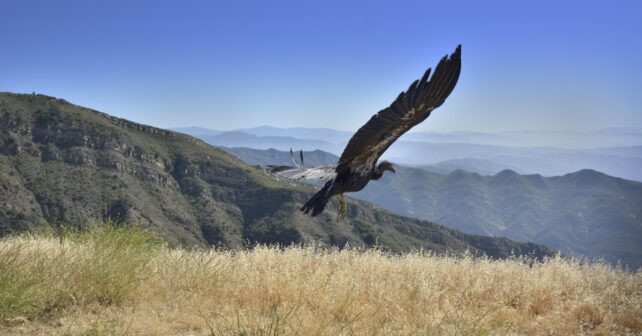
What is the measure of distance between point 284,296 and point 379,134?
2532mm

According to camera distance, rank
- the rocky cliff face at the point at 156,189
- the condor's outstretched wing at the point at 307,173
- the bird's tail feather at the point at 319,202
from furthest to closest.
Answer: the rocky cliff face at the point at 156,189 < the condor's outstretched wing at the point at 307,173 < the bird's tail feather at the point at 319,202

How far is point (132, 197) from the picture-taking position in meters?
76.6

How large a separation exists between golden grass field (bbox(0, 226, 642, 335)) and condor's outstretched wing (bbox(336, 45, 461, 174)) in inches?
62.3

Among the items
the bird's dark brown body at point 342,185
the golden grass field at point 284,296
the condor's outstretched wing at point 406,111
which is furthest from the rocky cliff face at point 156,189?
the condor's outstretched wing at point 406,111

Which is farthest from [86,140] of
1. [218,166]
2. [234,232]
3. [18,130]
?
[234,232]

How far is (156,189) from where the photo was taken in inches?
3524

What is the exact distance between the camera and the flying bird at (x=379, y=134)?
13.0 ft

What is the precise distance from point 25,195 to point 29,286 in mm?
74047

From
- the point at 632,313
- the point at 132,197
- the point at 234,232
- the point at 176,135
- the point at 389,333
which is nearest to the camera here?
the point at 389,333

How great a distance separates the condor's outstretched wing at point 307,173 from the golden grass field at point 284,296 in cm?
133

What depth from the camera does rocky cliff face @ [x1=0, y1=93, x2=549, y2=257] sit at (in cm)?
7056

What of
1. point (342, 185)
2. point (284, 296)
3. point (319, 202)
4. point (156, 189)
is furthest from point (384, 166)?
point (156, 189)

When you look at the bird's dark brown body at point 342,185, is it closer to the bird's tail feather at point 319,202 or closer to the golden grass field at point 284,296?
the bird's tail feather at point 319,202

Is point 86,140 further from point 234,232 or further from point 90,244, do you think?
point 90,244
